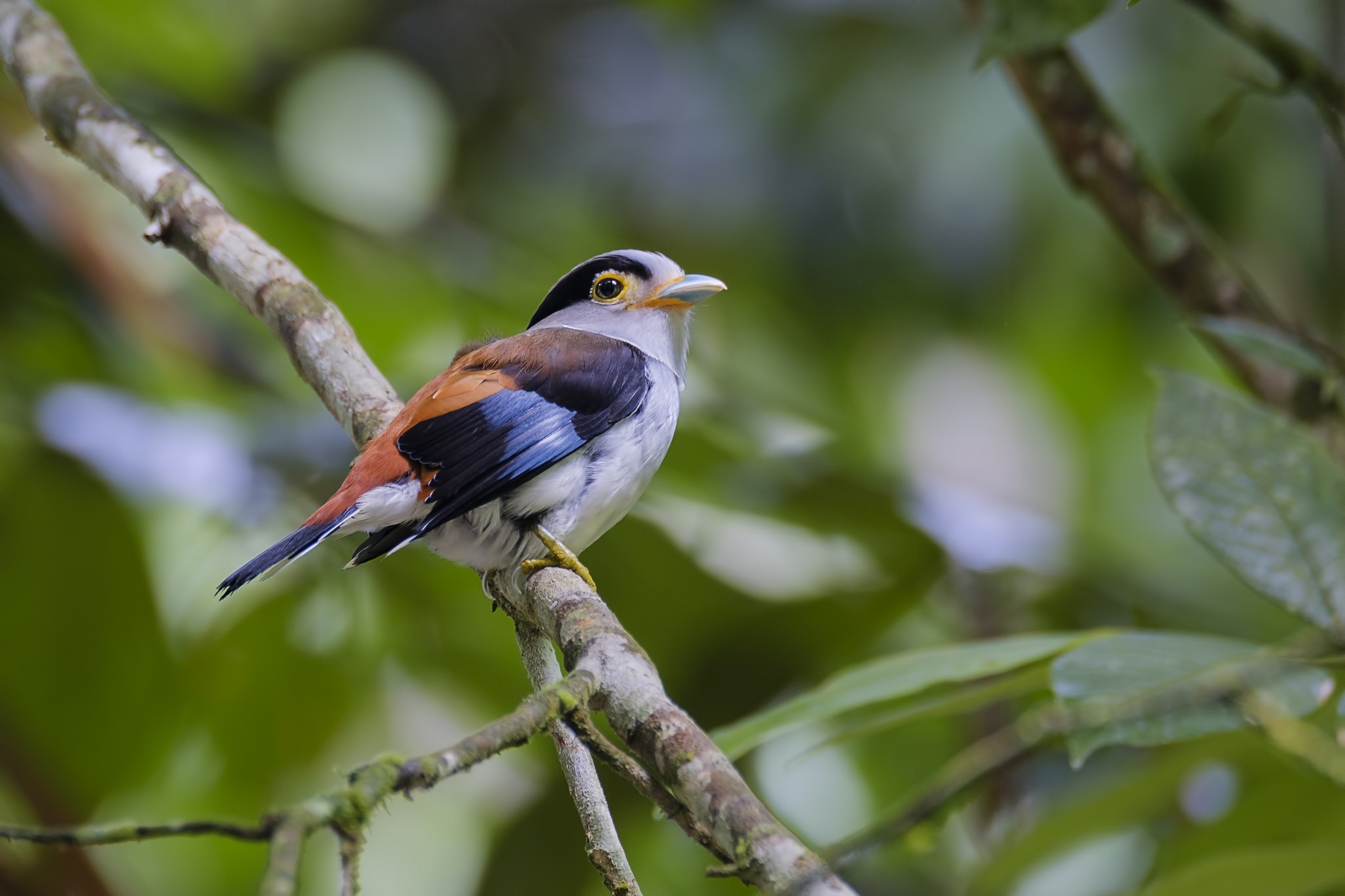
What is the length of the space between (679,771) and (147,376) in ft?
7.98

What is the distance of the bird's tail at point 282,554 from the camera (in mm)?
Result: 1539

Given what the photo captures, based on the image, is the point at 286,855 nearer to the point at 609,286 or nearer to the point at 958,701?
the point at 958,701

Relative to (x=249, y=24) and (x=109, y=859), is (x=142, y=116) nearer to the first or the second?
(x=249, y=24)

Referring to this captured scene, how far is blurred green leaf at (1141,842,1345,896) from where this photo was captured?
148cm

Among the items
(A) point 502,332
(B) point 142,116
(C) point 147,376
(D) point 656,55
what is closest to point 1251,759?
(A) point 502,332

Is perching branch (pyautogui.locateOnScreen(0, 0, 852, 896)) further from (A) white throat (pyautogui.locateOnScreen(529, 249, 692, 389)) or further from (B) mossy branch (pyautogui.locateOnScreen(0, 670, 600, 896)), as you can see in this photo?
(A) white throat (pyautogui.locateOnScreen(529, 249, 692, 389))

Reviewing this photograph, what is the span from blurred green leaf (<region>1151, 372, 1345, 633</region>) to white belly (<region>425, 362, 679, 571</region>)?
0.76 m

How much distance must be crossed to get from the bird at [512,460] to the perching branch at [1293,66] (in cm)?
105

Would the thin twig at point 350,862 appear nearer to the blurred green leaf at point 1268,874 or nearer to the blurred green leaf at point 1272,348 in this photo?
the blurred green leaf at point 1268,874

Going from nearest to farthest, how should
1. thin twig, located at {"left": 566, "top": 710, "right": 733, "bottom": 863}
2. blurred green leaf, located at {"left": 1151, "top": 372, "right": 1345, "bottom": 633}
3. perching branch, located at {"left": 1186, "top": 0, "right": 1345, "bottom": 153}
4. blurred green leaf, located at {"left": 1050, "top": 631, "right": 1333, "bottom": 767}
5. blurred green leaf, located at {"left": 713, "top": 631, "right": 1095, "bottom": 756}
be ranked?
1. thin twig, located at {"left": 566, "top": 710, "right": 733, "bottom": 863}
2. blurred green leaf, located at {"left": 1050, "top": 631, "right": 1333, "bottom": 767}
3. blurred green leaf, located at {"left": 1151, "top": 372, "right": 1345, "bottom": 633}
4. blurred green leaf, located at {"left": 713, "top": 631, "right": 1095, "bottom": 756}
5. perching branch, located at {"left": 1186, "top": 0, "right": 1345, "bottom": 153}

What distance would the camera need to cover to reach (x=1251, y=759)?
204cm

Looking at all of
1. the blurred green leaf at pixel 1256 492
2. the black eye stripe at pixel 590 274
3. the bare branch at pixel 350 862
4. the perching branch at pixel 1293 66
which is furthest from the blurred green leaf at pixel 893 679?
the perching branch at pixel 1293 66

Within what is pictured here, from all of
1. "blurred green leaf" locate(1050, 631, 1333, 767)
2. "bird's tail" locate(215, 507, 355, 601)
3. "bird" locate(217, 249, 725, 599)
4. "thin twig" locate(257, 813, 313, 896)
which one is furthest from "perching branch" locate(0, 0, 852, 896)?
"blurred green leaf" locate(1050, 631, 1333, 767)

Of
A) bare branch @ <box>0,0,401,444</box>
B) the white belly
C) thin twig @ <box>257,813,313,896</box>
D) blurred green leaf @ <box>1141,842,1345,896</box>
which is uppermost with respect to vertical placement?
bare branch @ <box>0,0,401,444</box>
